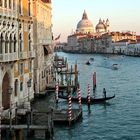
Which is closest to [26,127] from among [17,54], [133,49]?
[17,54]

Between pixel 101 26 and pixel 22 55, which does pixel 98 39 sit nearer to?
pixel 101 26

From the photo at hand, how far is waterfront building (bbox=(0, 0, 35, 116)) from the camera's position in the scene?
18062 mm

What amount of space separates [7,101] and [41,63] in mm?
8583

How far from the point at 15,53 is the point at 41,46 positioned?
8663mm

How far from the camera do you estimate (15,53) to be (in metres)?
19.2

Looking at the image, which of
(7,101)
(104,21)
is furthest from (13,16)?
(104,21)

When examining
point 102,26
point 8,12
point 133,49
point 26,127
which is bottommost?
point 26,127

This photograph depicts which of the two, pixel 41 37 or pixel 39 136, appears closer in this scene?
pixel 39 136

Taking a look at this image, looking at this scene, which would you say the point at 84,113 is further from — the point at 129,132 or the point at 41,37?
the point at 41,37

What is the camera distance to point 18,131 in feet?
55.0

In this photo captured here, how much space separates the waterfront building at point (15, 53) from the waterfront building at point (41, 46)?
288 cm

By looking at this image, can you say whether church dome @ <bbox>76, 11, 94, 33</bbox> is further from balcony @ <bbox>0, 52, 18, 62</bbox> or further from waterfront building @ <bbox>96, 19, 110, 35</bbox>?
balcony @ <bbox>0, 52, 18, 62</bbox>

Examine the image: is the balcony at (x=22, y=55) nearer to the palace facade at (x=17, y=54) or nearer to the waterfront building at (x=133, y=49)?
the palace facade at (x=17, y=54)

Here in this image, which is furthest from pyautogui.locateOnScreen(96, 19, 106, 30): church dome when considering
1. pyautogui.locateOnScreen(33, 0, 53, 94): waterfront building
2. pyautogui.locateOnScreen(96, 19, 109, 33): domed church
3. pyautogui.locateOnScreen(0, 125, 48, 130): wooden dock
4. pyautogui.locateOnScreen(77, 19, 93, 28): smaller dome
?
pyautogui.locateOnScreen(0, 125, 48, 130): wooden dock
